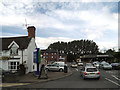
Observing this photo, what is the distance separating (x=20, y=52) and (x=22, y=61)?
1.54 m

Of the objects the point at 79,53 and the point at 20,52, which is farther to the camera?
the point at 79,53

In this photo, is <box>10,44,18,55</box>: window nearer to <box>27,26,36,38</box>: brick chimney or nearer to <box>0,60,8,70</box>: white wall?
<box>0,60,8,70</box>: white wall

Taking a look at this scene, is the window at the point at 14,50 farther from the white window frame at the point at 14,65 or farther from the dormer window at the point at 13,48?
the white window frame at the point at 14,65

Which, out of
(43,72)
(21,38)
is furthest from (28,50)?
(43,72)

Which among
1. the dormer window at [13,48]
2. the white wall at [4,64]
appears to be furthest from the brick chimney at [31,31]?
the white wall at [4,64]

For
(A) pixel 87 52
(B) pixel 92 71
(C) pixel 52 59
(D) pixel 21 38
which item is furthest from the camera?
(A) pixel 87 52

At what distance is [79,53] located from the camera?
109m

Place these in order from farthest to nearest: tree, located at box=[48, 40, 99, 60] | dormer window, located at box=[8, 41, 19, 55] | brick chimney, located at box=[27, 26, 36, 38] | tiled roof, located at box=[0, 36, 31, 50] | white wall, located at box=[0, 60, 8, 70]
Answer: tree, located at box=[48, 40, 99, 60], brick chimney, located at box=[27, 26, 36, 38], tiled roof, located at box=[0, 36, 31, 50], dormer window, located at box=[8, 41, 19, 55], white wall, located at box=[0, 60, 8, 70]

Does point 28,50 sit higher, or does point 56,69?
point 28,50

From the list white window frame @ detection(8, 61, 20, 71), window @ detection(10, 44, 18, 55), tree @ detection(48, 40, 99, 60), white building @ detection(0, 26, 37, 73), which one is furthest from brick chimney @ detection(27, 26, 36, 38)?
tree @ detection(48, 40, 99, 60)

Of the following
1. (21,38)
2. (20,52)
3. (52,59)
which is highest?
(21,38)

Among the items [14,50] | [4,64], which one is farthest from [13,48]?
[4,64]

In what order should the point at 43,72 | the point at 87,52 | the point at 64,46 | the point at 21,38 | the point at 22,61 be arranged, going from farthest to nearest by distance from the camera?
the point at 64,46 → the point at 87,52 → the point at 21,38 → the point at 22,61 → the point at 43,72

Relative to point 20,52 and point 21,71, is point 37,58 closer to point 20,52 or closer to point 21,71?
point 21,71
